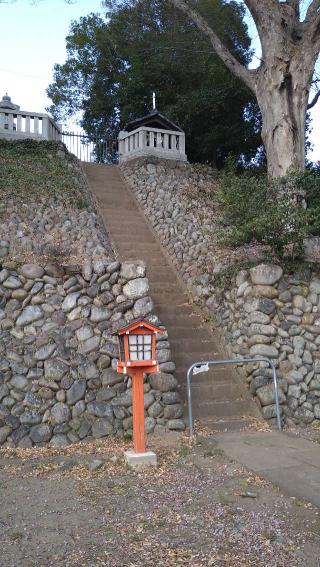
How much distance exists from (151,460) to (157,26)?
1659cm

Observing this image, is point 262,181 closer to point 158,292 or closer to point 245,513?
point 158,292

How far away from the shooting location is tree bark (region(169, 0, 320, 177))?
9727 millimetres

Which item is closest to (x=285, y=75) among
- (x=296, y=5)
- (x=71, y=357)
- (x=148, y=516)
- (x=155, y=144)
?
(x=296, y=5)

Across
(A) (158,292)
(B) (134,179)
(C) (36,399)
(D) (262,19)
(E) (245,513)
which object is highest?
(D) (262,19)

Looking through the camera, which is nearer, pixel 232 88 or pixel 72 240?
pixel 72 240

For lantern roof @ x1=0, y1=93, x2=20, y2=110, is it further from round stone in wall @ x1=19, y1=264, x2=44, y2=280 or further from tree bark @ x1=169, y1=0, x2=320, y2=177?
round stone in wall @ x1=19, y1=264, x2=44, y2=280

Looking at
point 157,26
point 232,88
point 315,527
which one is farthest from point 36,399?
point 157,26

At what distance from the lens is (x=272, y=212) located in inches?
292

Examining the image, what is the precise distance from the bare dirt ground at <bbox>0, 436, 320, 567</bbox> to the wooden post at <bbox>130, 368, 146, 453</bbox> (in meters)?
0.24

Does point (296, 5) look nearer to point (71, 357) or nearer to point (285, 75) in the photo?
point (285, 75)

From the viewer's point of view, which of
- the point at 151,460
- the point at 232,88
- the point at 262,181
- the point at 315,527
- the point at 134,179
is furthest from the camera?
the point at 232,88

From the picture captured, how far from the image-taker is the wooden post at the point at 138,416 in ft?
16.4

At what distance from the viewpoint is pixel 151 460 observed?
4.91 m

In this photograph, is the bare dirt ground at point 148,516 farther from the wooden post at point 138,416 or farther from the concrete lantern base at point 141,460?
the wooden post at point 138,416
